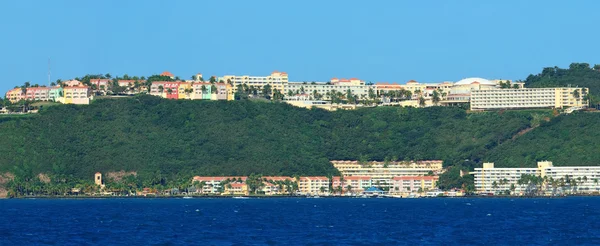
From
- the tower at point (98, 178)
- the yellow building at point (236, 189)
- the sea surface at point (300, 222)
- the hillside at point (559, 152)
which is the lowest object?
the sea surface at point (300, 222)

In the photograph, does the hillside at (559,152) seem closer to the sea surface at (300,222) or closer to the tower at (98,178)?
the sea surface at (300,222)

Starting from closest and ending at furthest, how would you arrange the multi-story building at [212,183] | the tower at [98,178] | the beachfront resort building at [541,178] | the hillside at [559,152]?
the beachfront resort building at [541,178], the hillside at [559,152], the tower at [98,178], the multi-story building at [212,183]

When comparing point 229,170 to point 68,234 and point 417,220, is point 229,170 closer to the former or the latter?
point 417,220

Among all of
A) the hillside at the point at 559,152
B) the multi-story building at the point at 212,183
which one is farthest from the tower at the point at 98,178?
the hillside at the point at 559,152

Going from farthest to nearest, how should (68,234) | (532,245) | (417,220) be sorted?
(417,220) < (68,234) < (532,245)

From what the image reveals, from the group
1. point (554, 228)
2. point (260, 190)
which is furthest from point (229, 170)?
point (554, 228)

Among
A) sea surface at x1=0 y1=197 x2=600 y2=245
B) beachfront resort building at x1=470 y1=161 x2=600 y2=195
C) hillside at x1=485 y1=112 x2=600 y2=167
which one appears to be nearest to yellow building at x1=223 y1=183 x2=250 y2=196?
sea surface at x1=0 y1=197 x2=600 y2=245

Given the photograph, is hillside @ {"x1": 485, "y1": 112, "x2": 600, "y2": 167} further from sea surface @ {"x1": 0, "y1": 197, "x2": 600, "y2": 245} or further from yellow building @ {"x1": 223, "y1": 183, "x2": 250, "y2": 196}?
yellow building @ {"x1": 223, "y1": 183, "x2": 250, "y2": 196}
